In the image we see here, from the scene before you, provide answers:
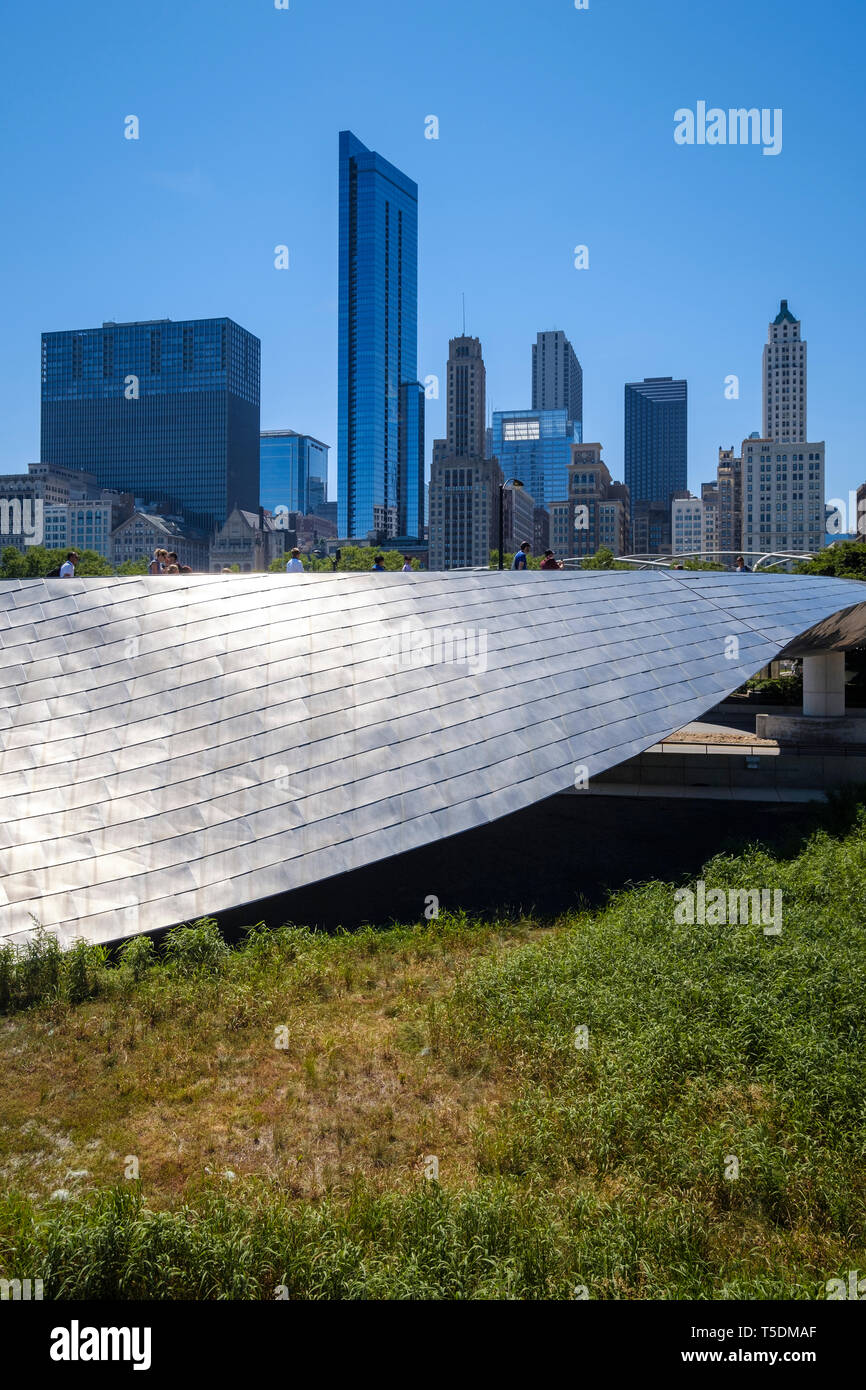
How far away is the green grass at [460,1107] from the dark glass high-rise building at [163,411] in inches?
7072

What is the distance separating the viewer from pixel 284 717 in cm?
1259

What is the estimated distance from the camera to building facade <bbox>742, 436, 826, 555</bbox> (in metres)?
154

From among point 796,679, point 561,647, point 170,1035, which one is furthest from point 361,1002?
point 796,679

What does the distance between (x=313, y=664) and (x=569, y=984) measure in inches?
232

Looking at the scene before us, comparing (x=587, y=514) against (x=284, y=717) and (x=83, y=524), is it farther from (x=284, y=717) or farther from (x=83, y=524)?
(x=284, y=717)

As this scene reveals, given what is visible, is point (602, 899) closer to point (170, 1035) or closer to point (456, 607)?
point (456, 607)

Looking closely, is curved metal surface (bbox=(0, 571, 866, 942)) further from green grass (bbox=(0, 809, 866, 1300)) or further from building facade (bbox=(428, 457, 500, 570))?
building facade (bbox=(428, 457, 500, 570))

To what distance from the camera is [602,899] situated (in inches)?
508

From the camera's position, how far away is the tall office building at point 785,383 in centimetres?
17650

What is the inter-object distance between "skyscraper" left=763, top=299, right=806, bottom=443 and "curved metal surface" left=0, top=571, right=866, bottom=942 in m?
178

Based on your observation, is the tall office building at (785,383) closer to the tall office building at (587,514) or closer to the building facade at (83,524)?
the tall office building at (587,514)
